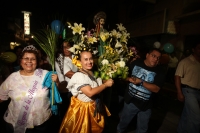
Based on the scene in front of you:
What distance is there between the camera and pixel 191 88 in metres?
3.32

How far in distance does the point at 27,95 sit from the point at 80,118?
894 mm

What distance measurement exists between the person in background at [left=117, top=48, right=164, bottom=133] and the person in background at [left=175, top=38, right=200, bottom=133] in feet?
2.81

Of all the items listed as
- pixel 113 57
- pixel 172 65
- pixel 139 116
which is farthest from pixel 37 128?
pixel 172 65

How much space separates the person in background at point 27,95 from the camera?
2.18m

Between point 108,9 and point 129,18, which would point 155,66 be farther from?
point 108,9

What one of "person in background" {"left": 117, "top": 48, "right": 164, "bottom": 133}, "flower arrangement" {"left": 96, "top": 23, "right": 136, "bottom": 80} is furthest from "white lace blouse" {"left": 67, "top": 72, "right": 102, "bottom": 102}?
"person in background" {"left": 117, "top": 48, "right": 164, "bottom": 133}

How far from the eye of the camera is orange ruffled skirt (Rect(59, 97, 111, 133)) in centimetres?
234

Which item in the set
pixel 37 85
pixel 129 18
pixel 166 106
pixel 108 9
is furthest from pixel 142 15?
pixel 37 85

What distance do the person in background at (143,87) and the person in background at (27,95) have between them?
1.62 metres

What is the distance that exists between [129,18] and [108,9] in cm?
415

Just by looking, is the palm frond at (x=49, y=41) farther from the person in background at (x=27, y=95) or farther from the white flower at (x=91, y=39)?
the white flower at (x=91, y=39)

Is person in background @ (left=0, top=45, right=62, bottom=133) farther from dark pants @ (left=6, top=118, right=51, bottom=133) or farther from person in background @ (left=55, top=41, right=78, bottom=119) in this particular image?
person in background @ (left=55, top=41, right=78, bottom=119)

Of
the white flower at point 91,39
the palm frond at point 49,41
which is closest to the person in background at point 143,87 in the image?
the white flower at point 91,39

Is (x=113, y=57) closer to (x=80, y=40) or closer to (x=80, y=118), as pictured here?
(x=80, y=40)
